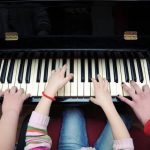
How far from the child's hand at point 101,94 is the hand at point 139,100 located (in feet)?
0.19

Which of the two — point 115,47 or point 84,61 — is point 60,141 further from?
point 115,47

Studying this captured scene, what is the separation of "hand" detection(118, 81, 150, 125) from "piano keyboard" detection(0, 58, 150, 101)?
0.03 metres

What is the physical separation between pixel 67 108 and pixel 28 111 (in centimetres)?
39

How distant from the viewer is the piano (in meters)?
1.22

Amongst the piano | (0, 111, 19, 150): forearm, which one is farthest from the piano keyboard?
(0, 111, 19, 150): forearm

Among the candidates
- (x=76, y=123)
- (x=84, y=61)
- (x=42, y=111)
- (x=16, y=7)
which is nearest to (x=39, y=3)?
(x=16, y=7)

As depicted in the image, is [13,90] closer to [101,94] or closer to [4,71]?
[4,71]

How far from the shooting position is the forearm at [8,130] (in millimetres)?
1159

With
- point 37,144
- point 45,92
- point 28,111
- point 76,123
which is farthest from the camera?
point 28,111

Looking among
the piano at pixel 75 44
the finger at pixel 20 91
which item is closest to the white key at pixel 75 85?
the piano at pixel 75 44

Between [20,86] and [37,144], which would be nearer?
[37,144]

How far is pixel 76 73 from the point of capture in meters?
1.34

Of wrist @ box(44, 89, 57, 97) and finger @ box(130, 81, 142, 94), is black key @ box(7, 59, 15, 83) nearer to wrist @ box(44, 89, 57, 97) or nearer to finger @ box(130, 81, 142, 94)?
wrist @ box(44, 89, 57, 97)

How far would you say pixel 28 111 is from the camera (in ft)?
5.71
